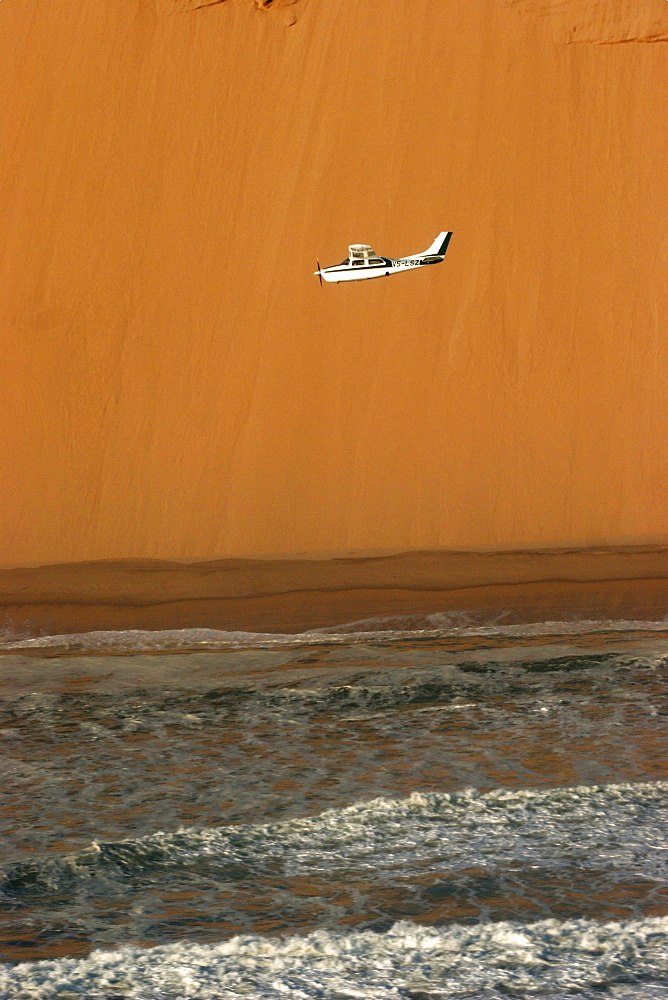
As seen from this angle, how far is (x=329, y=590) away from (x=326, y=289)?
3988 millimetres

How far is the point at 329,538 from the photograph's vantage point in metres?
9.98

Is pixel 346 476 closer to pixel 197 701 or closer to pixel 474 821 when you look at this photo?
pixel 197 701

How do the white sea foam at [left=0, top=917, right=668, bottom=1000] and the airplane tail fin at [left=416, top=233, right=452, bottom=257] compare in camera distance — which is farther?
the airplane tail fin at [left=416, top=233, right=452, bottom=257]

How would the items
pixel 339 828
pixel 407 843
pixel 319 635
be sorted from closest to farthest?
pixel 407 843 < pixel 339 828 < pixel 319 635

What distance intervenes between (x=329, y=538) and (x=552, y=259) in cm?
397

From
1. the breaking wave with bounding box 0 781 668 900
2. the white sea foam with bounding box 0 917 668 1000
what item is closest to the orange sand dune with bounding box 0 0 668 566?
the breaking wave with bounding box 0 781 668 900

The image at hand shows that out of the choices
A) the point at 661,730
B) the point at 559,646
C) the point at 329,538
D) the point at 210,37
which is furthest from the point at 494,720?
the point at 210,37

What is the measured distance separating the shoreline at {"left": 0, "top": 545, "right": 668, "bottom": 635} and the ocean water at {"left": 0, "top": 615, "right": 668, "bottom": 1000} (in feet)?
5.06

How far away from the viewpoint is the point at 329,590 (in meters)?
8.43

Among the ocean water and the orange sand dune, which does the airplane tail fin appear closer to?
the orange sand dune

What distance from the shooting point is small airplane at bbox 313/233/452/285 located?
10.7 m

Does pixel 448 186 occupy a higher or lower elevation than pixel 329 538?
higher

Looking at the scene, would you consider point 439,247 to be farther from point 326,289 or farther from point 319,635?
point 319,635

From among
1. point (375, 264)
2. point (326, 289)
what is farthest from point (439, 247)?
point (326, 289)
